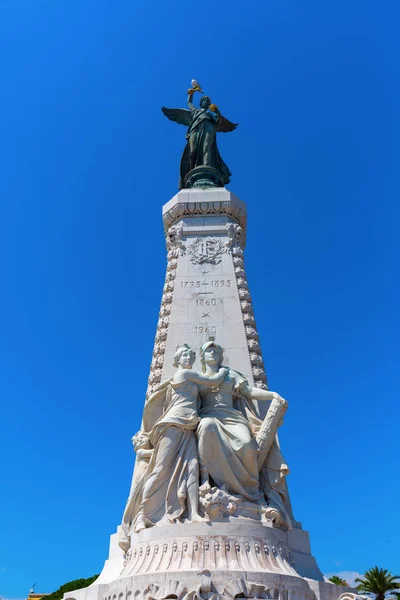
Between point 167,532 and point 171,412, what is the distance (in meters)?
2.11

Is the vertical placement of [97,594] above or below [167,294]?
below

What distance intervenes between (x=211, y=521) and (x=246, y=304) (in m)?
5.53

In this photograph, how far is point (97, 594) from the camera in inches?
384

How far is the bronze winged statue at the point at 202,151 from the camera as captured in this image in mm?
15891

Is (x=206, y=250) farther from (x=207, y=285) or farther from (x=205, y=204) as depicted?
(x=205, y=204)

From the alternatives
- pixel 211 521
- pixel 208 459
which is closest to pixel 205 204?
pixel 208 459

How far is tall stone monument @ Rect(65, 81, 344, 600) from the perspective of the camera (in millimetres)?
8594

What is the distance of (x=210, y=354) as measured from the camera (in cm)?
1100

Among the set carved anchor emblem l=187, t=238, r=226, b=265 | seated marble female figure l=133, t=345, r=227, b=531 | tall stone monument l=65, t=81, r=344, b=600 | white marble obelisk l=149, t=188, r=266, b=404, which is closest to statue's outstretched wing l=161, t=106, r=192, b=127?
white marble obelisk l=149, t=188, r=266, b=404

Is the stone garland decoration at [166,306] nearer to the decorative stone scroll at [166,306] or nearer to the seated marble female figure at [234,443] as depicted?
the decorative stone scroll at [166,306]

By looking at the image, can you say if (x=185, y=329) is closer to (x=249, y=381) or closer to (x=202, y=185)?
(x=249, y=381)

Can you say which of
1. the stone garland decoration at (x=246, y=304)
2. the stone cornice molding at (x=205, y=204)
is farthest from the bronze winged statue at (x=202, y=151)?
the stone garland decoration at (x=246, y=304)

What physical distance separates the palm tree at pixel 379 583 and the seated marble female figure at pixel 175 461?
83.9 ft

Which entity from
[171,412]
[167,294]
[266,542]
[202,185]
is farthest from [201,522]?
[202,185]
